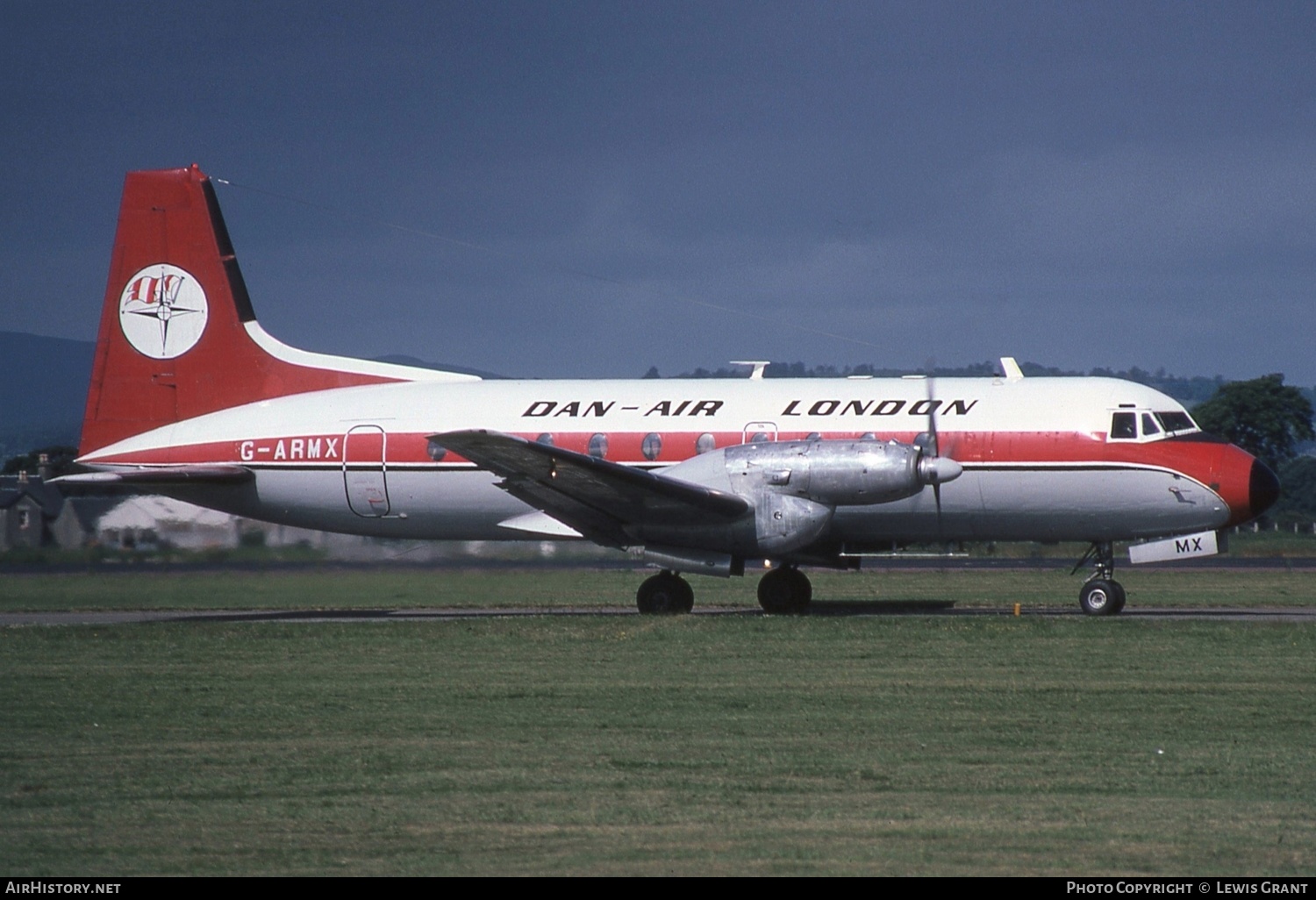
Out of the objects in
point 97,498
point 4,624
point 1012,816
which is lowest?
point 1012,816

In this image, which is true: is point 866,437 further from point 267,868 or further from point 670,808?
point 267,868

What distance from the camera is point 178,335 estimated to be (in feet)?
80.2

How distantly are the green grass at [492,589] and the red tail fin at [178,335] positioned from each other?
2938 millimetres

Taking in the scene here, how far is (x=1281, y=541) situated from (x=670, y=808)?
45.2m

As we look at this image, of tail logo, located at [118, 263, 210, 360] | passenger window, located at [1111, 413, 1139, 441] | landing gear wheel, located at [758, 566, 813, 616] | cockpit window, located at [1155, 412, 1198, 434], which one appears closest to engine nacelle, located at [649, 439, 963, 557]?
landing gear wheel, located at [758, 566, 813, 616]

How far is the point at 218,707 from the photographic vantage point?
1251 cm

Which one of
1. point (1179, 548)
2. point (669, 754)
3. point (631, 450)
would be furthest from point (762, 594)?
point (669, 754)

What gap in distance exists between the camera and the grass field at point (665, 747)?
740cm

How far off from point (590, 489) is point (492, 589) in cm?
307

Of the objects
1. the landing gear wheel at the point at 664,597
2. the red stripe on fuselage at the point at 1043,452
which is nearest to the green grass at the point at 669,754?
the red stripe on fuselage at the point at 1043,452

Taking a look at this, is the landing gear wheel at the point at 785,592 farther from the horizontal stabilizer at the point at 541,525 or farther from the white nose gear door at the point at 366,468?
the white nose gear door at the point at 366,468

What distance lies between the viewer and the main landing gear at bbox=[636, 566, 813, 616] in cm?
2152

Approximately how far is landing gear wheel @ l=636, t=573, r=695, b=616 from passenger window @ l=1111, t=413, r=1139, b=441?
6.47m

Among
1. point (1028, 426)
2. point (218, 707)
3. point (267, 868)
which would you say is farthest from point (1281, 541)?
point (267, 868)
